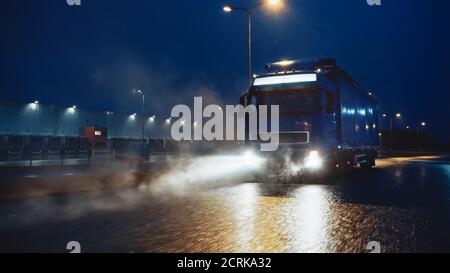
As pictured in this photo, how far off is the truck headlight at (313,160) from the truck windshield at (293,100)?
1.53 meters

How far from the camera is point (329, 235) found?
6.42m

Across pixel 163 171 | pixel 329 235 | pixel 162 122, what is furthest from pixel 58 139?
pixel 329 235

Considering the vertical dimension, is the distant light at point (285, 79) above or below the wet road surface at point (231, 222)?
above

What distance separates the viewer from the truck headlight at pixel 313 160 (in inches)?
542

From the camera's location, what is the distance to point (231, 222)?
24.5 feet

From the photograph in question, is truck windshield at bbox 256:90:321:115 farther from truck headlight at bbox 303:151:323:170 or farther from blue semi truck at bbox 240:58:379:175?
truck headlight at bbox 303:151:323:170

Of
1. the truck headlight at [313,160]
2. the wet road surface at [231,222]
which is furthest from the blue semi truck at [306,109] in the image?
the wet road surface at [231,222]

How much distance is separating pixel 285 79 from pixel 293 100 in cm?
86

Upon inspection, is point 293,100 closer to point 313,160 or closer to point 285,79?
point 285,79

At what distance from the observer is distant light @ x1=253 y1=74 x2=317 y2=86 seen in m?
14.1

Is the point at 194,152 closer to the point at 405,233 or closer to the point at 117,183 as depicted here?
the point at 117,183

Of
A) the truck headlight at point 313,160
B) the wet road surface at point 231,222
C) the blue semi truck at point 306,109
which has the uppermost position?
the blue semi truck at point 306,109

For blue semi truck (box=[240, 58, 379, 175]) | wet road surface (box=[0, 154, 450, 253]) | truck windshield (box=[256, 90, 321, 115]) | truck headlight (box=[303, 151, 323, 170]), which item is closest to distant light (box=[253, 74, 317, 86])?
blue semi truck (box=[240, 58, 379, 175])

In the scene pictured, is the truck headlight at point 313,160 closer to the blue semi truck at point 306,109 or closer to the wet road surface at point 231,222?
the blue semi truck at point 306,109
